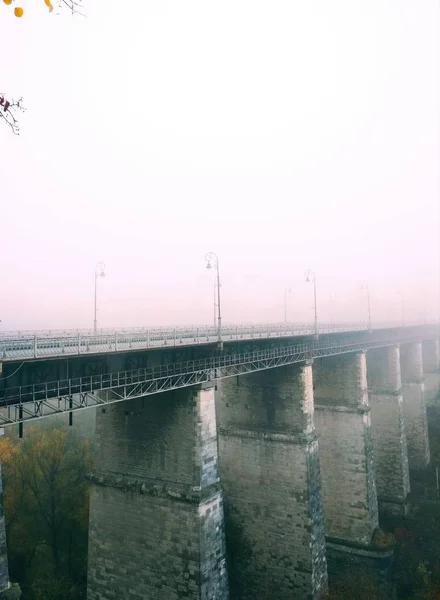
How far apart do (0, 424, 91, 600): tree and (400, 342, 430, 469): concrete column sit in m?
31.2

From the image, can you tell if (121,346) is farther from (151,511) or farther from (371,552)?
(371,552)

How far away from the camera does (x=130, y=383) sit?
17.5 meters

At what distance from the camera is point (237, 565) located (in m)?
26.1

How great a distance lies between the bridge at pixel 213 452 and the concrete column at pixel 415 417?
24.9 ft

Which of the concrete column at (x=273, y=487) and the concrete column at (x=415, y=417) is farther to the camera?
Answer: the concrete column at (x=415, y=417)

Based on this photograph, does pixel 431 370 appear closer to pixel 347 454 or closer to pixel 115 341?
pixel 347 454

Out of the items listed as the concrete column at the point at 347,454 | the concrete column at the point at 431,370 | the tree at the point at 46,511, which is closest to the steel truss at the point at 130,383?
the concrete column at the point at 347,454

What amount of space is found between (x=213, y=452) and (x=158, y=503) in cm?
332

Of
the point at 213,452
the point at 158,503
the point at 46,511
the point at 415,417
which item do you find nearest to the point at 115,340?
the point at 213,452

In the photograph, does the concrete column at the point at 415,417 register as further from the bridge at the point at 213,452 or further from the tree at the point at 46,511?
the tree at the point at 46,511

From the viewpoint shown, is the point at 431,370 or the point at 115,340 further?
the point at 431,370

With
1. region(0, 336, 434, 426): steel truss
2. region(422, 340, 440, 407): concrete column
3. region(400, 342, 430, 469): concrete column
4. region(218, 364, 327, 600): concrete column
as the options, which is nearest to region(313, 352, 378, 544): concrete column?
region(0, 336, 434, 426): steel truss

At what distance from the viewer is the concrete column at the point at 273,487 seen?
2452 cm

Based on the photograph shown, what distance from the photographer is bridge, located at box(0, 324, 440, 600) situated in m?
17.2
